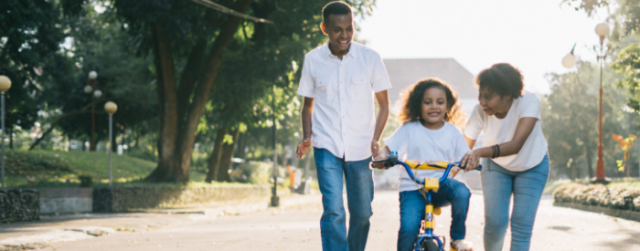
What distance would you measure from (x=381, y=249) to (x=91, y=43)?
27.2m

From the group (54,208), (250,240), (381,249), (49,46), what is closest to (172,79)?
(49,46)

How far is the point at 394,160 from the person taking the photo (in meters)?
3.83

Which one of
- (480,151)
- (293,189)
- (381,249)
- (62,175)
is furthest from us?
(293,189)

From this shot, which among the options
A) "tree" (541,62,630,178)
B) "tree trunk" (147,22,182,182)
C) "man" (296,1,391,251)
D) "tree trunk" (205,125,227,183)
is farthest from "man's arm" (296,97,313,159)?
"tree" (541,62,630,178)

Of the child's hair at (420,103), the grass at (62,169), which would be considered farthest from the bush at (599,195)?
the grass at (62,169)

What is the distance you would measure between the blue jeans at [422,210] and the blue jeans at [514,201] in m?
0.63

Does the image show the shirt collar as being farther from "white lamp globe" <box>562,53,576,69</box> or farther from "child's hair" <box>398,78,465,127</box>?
"white lamp globe" <box>562,53,576,69</box>

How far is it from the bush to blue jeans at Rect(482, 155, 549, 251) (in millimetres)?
9672

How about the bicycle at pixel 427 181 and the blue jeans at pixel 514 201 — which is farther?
the blue jeans at pixel 514 201

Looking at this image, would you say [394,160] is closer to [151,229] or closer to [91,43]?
[151,229]

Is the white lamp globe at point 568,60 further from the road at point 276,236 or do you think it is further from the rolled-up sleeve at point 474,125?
the rolled-up sleeve at point 474,125

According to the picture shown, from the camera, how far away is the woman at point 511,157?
449 centimetres

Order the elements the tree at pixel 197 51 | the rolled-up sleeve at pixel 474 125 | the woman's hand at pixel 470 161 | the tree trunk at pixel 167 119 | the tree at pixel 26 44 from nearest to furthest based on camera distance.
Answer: the woman's hand at pixel 470 161, the rolled-up sleeve at pixel 474 125, the tree at pixel 26 44, the tree at pixel 197 51, the tree trunk at pixel 167 119

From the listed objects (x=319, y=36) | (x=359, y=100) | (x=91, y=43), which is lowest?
(x=359, y=100)
